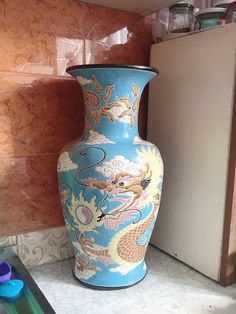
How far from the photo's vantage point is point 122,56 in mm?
912

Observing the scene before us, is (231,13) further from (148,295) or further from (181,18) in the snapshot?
(148,295)

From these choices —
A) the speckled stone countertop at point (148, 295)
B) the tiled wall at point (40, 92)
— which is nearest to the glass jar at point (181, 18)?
the tiled wall at point (40, 92)

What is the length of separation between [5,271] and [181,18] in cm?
77

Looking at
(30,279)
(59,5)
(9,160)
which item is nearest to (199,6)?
(59,5)

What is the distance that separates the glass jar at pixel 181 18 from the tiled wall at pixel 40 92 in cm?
15

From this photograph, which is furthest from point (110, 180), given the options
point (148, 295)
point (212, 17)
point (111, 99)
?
point (212, 17)

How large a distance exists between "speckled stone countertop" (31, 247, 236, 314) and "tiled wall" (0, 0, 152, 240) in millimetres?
137

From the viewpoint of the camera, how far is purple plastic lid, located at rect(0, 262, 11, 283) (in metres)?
0.69

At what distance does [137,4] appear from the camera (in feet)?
2.80

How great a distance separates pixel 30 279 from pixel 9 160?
0.89 feet

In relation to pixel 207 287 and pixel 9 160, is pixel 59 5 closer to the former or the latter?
pixel 9 160

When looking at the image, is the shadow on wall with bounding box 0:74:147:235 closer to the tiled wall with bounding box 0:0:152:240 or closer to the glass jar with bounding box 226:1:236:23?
the tiled wall with bounding box 0:0:152:240

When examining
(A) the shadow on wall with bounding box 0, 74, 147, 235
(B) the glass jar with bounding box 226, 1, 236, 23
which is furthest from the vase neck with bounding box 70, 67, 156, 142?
(B) the glass jar with bounding box 226, 1, 236, 23

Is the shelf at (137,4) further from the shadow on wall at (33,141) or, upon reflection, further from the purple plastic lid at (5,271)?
the purple plastic lid at (5,271)
